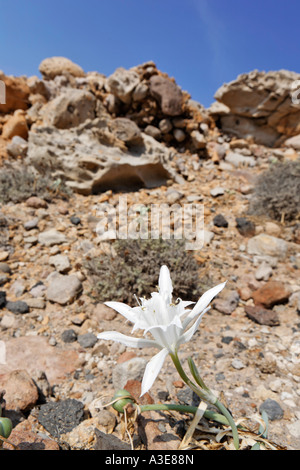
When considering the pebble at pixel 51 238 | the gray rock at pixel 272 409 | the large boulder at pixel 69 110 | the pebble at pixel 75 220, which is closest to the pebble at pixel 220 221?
the pebble at pixel 75 220

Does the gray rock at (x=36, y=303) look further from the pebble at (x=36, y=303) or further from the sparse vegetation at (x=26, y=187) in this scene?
the sparse vegetation at (x=26, y=187)

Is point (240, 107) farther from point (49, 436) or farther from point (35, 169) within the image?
point (49, 436)

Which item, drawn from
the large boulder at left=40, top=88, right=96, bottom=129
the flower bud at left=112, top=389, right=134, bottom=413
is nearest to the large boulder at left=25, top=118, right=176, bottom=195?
the large boulder at left=40, top=88, right=96, bottom=129

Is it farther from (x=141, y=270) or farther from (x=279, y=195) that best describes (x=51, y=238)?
(x=279, y=195)

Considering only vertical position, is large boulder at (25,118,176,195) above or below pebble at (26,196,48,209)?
above

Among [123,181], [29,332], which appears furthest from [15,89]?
[29,332]

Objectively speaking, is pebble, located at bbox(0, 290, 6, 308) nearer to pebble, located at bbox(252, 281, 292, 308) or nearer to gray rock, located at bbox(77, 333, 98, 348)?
gray rock, located at bbox(77, 333, 98, 348)
